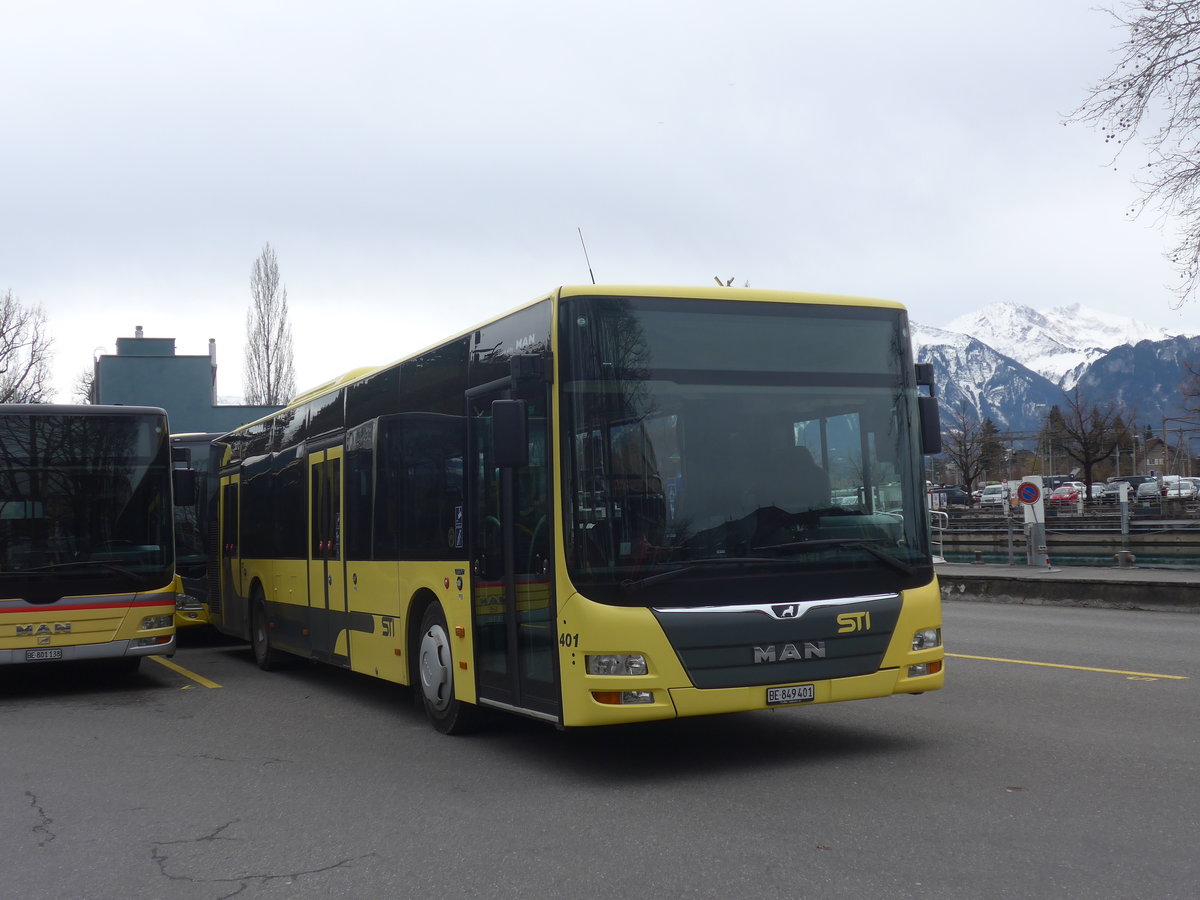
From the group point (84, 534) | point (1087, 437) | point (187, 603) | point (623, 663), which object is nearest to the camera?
point (623, 663)

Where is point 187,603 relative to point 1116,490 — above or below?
below

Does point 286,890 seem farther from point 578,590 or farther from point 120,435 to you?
point 120,435

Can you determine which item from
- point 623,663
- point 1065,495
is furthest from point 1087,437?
point 623,663

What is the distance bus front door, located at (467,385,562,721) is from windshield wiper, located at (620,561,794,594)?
1.88ft

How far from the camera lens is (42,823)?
7020 mm

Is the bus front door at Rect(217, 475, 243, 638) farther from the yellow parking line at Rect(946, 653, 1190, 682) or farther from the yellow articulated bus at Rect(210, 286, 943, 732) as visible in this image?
the yellow parking line at Rect(946, 653, 1190, 682)

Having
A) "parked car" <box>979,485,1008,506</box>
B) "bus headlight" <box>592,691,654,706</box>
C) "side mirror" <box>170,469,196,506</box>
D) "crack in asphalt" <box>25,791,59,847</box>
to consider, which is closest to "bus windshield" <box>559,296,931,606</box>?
"bus headlight" <box>592,691,654,706</box>

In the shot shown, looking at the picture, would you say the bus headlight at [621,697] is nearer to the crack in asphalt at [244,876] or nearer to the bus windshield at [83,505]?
→ the crack in asphalt at [244,876]

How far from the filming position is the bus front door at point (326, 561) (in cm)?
1181

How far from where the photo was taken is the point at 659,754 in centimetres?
842

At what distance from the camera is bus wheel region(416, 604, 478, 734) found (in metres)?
9.32

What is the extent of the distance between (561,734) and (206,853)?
11.9 feet

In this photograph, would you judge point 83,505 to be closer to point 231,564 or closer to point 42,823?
point 231,564

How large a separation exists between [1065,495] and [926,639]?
256 feet
